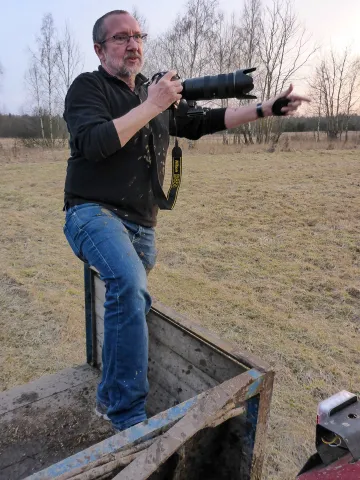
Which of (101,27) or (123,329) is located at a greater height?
(101,27)

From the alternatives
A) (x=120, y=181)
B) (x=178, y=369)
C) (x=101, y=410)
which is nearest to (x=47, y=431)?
(x=101, y=410)

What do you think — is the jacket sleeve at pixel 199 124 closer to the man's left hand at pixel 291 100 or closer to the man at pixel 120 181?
the man at pixel 120 181

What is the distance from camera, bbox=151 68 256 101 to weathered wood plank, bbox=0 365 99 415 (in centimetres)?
159

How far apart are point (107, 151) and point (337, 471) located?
4.64 feet

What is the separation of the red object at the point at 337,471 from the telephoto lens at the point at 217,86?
1641 mm

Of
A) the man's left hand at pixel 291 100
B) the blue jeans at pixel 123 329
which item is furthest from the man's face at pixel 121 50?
the blue jeans at pixel 123 329

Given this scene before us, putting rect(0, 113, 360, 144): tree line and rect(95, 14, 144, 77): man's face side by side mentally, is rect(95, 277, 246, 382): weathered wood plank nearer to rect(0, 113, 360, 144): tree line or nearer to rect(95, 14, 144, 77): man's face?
rect(95, 14, 144, 77): man's face

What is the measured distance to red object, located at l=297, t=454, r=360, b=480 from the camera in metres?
0.97

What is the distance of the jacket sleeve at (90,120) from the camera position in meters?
1.84

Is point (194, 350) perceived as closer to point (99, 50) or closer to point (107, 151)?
point (107, 151)

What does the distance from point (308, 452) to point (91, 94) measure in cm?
229

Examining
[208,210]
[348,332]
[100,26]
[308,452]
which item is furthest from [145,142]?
[208,210]

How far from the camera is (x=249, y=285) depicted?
495 cm

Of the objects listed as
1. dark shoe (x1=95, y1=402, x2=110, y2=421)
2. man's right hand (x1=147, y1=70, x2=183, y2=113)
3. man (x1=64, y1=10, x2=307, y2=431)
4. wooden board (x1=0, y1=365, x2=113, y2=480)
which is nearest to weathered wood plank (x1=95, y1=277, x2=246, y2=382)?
man (x1=64, y1=10, x2=307, y2=431)
